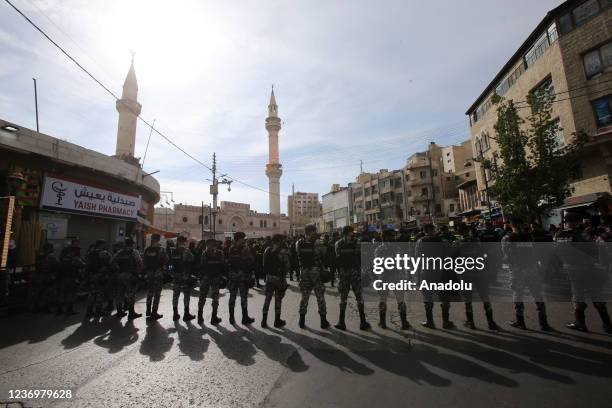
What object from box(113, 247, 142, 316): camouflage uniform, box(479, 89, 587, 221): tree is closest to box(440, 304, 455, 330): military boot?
box(113, 247, 142, 316): camouflage uniform

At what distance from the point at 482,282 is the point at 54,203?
49.4ft

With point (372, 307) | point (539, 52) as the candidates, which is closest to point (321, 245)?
point (372, 307)

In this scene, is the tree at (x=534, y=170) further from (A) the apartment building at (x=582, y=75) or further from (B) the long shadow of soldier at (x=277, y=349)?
(B) the long shadow of soldier at (x=277, y=349)

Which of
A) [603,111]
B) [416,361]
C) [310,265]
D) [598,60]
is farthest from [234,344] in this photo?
[598,60]

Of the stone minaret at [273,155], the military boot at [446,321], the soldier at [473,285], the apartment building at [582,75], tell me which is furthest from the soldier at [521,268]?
the stone minaret at [273,155]

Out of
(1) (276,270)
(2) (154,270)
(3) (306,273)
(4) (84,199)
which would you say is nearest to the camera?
(3) (306,273)

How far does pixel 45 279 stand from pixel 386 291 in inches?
380

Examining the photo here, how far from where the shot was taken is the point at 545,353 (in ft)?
14.0

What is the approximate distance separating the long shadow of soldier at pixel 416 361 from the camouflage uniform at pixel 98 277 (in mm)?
6678

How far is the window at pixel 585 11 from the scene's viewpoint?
15354mm

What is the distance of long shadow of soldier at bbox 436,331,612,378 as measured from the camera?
3.73 m

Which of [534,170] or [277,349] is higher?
[534,170]

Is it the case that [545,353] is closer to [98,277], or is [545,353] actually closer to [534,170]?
[98,277]

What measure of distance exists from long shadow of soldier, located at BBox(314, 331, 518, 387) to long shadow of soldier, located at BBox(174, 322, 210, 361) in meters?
2.44
